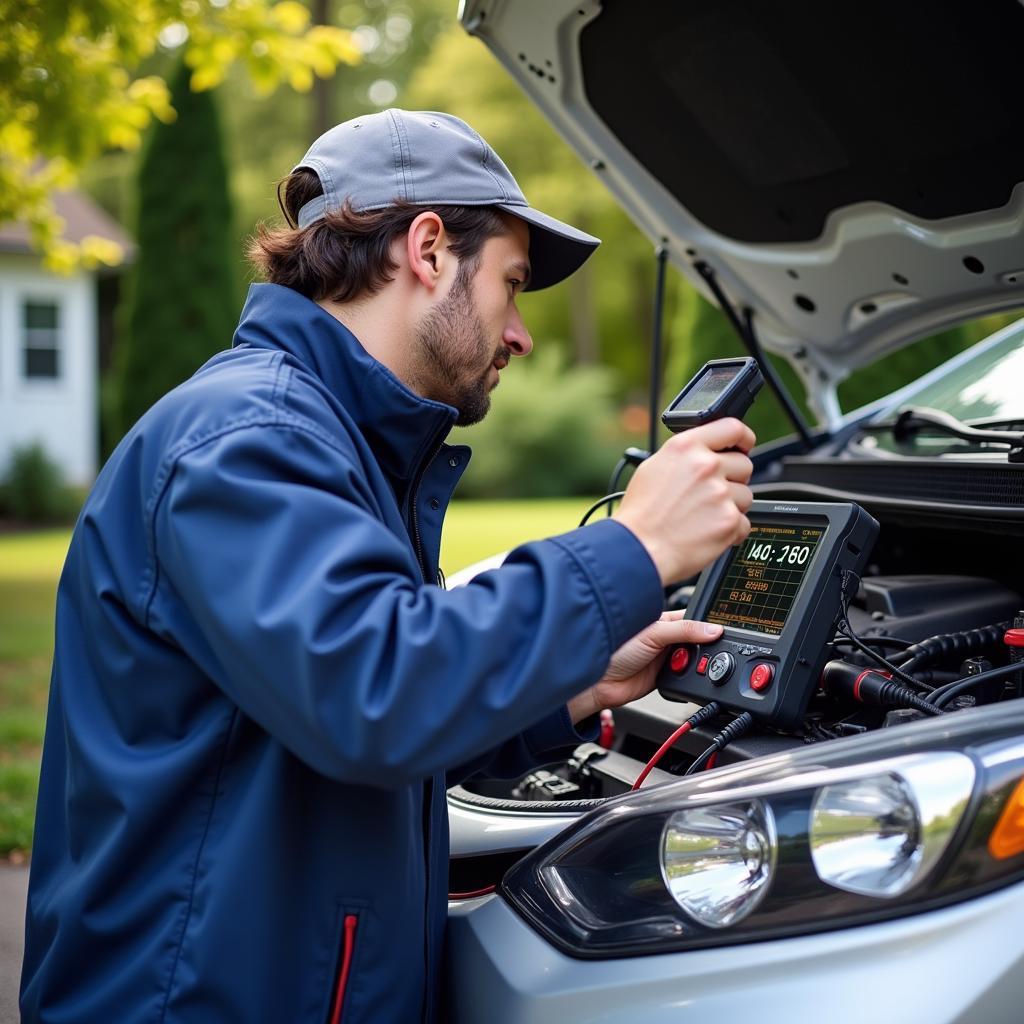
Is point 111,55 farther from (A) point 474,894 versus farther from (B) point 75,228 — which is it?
(B) point 75,228

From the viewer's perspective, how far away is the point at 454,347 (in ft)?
5.87

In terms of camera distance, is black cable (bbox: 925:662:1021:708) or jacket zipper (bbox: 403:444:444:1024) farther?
black cable (bbox: 925:662:1021:708)

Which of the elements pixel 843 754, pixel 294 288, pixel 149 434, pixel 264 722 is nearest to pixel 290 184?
pixel 294 288

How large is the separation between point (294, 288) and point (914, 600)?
1.28 m

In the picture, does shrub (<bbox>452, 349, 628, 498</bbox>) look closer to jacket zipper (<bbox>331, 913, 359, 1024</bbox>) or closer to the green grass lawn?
the green grass lawn

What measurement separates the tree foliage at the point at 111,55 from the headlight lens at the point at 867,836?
5855 millimetres

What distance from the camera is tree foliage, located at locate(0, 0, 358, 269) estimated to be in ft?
20.0

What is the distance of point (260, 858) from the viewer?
1.42 meters

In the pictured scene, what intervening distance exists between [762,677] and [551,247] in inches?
31.2

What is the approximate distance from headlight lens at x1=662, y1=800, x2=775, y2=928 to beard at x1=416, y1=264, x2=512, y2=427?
0.72m

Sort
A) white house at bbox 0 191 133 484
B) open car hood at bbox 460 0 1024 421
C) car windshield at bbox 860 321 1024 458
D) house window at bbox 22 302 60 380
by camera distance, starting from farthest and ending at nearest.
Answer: house window at bbox 22 302 60 380 < white house at bbox 0 191 133 484 < car windshield at bbox 860 321 1024 458 < open car hood at bbox 460 0 1024 421

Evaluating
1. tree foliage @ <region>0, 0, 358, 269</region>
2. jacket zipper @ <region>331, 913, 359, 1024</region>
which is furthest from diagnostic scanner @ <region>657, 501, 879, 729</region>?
tree foliage @ <region>0, 0, 358, 269</region>

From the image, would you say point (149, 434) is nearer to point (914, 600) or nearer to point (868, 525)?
point (868, 525)

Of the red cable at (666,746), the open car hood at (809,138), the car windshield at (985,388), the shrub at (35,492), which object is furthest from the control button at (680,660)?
the shrub at (35,492)
